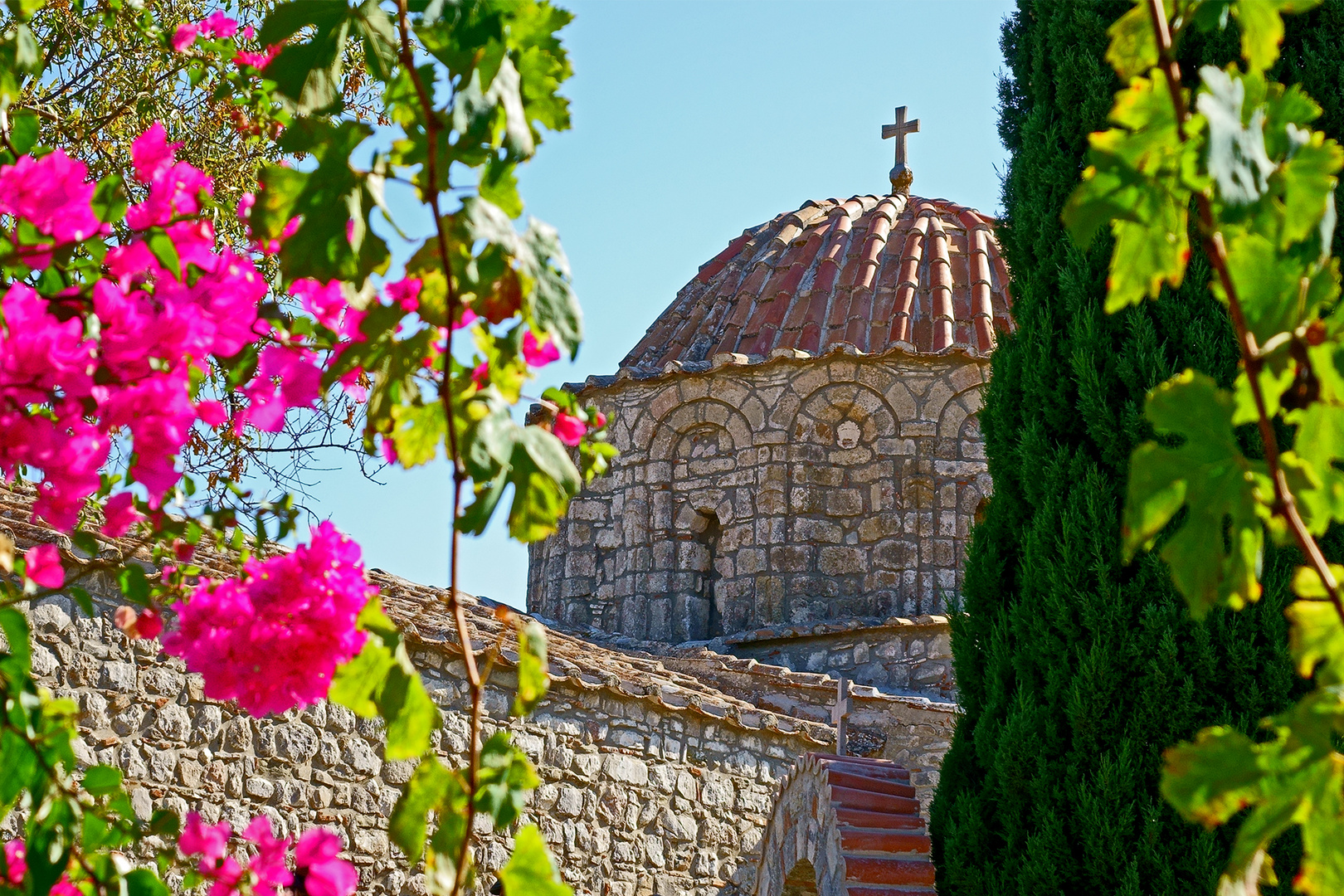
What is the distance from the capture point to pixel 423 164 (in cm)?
146

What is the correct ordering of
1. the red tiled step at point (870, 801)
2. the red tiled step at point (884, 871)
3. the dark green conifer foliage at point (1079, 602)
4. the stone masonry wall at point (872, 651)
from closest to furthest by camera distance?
1. the dark green conifer foliage at point (1079, 602)
2. the red tiled step at point (884, 871)
3. the red tiled step at point (870, 801)
4. the stone masonry wall at point (872, 651)

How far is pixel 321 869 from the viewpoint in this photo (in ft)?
5.63

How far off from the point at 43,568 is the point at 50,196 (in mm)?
526

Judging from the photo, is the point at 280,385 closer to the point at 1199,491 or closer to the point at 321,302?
the point at 321,302

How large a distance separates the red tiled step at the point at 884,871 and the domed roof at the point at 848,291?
7.00 meters

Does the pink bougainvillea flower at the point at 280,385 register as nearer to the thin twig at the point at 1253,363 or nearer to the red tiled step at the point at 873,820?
the thin twig at the point at 1253,363

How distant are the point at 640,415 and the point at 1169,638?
26.6 feet

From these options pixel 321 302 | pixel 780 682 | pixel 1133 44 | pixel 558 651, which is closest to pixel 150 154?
pixel 321 302

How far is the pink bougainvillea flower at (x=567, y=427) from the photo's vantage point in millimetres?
1854

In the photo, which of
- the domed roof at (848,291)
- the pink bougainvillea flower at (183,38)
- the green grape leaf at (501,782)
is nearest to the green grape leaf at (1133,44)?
the green grape leaf at (501,782)

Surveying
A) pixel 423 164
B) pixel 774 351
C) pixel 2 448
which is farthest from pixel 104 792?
pixel 774 351

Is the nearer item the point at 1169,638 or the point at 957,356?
the point at 1169,638

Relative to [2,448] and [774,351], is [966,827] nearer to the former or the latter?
[2,448]

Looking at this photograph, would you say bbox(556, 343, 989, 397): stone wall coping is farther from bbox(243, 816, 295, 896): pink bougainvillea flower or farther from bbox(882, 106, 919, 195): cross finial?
bbox(243, 816, 295, 896): pink bougainvillea flower
